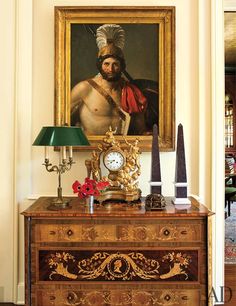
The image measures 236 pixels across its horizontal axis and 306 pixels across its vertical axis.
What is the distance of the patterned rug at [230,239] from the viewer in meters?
4.21

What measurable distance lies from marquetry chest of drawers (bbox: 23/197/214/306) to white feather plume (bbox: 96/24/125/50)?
1410mm

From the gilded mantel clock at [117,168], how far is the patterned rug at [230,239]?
2.14 metres

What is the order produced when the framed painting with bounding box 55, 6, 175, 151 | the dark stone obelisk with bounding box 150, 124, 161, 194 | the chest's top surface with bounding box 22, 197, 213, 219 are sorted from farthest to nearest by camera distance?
A: the framed painting with bounding box 55, 6, 175, 151
the dark stone obelisk with bounding box 150, 124, 161, 194
the chest's top surface with bounding box 22, 197, 213, 219

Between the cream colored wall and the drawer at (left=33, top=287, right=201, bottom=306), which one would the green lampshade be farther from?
the drawer at (left=33, top=287, right=201, bottom=306)

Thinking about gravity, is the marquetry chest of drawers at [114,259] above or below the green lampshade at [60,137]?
below

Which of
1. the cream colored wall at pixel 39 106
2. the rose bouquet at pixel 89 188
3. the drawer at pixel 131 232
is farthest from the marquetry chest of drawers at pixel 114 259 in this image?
the cream colored wall at pixel 39 106

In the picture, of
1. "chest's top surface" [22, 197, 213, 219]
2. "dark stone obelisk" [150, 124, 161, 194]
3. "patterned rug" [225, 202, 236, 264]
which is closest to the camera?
"chest's top surface" [22, 197, 213, 219]

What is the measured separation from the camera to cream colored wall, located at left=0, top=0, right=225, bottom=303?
9.52ft

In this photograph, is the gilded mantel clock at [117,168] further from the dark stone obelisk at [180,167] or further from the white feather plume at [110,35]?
the white feather plume at [110,35]

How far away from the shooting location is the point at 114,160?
2.60 metres

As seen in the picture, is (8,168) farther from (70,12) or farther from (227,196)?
(227,196)

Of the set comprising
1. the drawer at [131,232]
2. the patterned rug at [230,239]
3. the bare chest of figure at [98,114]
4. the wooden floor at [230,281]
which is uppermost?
the bare chest of figure at [98,114]

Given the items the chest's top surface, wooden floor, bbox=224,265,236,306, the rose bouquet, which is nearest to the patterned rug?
wooden floor, bbox=224,265,236,306

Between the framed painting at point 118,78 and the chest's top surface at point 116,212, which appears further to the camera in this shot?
the framed painting at point 118,78
